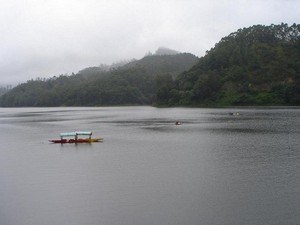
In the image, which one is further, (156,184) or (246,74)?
(246,74)

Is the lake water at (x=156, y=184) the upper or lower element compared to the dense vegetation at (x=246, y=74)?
lower

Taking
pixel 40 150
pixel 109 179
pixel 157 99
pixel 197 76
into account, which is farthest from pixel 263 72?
pixel 109 179

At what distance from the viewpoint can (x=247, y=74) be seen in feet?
541

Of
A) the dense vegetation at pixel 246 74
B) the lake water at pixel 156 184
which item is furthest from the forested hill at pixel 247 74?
the lake water at pixel 156 184

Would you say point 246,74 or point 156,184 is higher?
point 246,74

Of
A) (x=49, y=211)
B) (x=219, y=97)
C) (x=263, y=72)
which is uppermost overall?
(x=263, y=72)

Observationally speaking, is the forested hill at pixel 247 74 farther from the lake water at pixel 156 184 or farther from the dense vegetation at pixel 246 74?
the lake water at pixel 156 184

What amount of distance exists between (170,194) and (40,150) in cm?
3235

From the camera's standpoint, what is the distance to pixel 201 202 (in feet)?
83.1

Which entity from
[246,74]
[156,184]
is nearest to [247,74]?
[246,74]

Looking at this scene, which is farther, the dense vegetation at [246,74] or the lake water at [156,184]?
the dense vegetation at [246,74]

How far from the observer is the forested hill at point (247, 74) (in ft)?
502

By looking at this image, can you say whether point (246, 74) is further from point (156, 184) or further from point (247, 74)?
point (156, 184)

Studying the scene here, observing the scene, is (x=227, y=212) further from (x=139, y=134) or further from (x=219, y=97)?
(x=219, y=97)
